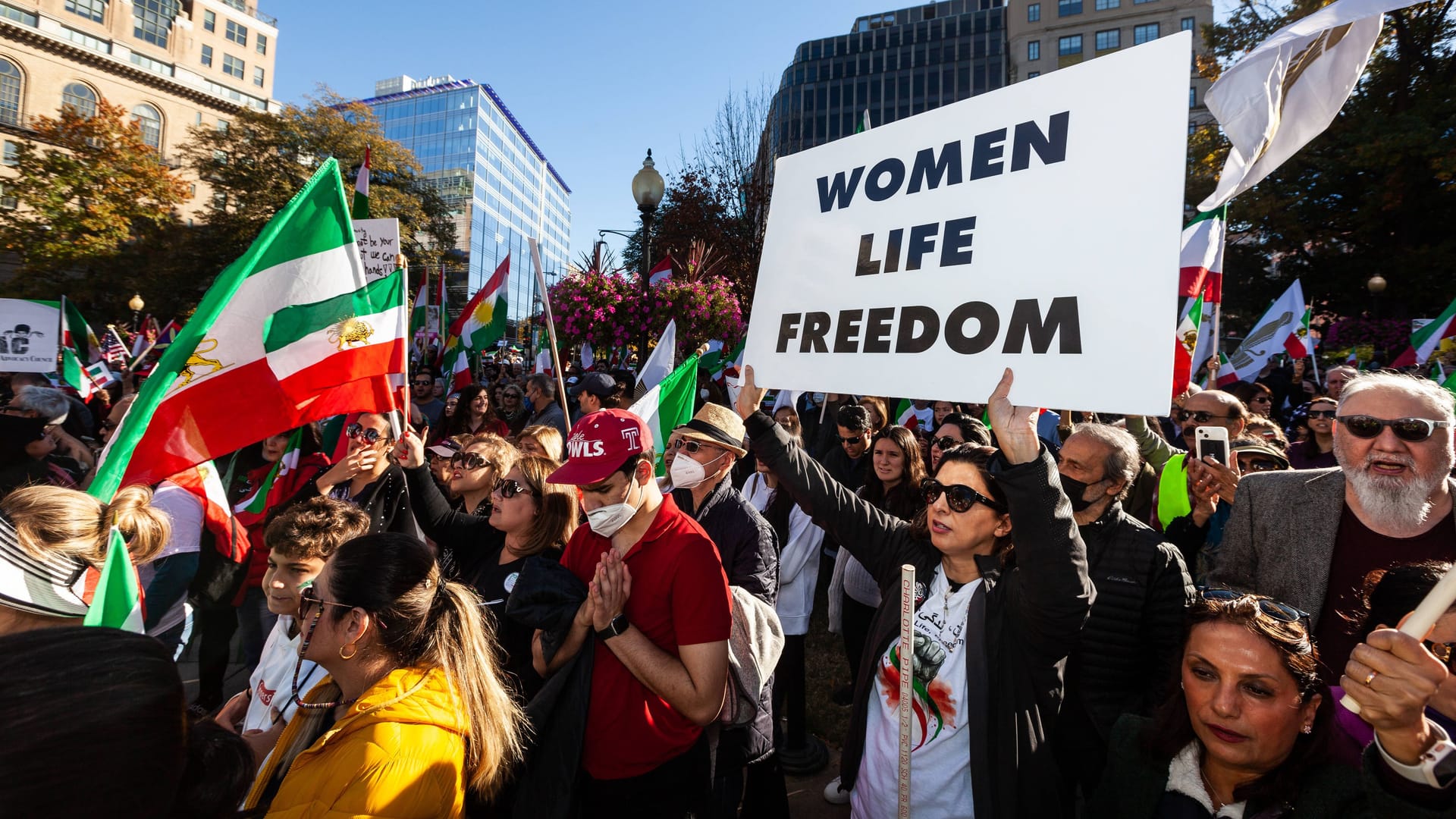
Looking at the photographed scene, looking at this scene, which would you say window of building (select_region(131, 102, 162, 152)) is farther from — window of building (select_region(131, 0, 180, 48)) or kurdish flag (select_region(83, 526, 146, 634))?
kurdish flag (select_region(83, 526, 146, 634))

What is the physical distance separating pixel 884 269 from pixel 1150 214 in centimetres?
87

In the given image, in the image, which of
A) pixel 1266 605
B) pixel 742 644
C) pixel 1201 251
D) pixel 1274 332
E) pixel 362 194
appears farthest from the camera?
pixel 1274 332

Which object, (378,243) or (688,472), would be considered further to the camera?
(378,243)

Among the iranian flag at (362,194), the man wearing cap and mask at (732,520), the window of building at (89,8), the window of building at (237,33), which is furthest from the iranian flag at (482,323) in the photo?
the window of building at (237,33)

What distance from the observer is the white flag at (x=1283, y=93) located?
7.29 ft

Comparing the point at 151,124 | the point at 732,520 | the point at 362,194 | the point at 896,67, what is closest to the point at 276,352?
the point at 362,194

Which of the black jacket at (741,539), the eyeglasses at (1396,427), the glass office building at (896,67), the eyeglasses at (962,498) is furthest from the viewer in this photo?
the glass office building at (896,67)

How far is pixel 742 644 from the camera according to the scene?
8.61 ft

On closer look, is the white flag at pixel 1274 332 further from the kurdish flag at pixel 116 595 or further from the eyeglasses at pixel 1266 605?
the kurdish flag at pixel 116 595

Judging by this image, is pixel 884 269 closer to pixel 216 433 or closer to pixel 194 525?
pixel 216 433

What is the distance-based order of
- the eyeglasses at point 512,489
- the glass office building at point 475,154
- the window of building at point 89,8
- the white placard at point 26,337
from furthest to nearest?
the glass office building at point 475,154, the window of building at point 89,8, the white placard at point 26,337, the eyeglasses at point 512,489

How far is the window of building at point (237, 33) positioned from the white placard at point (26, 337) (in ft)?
239

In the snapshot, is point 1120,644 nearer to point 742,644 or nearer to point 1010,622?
point 1010,622

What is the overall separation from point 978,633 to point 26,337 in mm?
9903
